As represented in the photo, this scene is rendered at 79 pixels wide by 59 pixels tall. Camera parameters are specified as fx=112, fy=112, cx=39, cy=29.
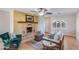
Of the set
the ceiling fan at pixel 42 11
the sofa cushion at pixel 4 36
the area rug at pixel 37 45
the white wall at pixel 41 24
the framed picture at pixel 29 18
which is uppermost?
the ceiling fan at pixel 42 11

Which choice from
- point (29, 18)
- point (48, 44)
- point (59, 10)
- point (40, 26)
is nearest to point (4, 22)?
point (29, 18)

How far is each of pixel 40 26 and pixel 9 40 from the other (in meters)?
0.61

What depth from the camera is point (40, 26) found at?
205 centimetres

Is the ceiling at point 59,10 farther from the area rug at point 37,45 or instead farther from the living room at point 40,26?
the area rug at point 37,45

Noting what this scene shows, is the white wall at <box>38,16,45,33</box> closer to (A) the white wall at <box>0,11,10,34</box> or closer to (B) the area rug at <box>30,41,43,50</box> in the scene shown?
(B) the area rug at <box>30,41,43,50</box>

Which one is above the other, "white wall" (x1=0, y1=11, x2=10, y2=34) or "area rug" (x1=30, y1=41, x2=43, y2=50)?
"white wall" (x1=0, y1=11, x2=10, y2=34)

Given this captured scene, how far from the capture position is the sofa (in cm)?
199

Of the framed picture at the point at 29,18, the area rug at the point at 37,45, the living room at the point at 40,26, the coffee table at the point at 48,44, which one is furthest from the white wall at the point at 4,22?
the coffee table at the point at 48,44

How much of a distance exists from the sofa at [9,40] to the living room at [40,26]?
0.02 meters

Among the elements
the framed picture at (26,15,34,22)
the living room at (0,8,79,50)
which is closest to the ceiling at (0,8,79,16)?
the living room at (0,8,79,50)

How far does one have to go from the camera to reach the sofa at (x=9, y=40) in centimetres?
199

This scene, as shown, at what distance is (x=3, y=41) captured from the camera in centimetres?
199

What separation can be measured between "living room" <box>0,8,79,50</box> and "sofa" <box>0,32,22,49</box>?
0.02 metres
